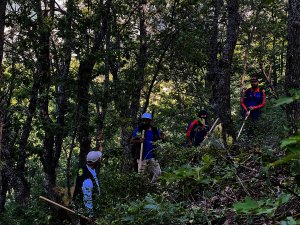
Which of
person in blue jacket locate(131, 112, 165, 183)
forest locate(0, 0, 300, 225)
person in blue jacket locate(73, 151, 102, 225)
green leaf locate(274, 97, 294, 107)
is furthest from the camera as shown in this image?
person in blue jacket locate(131, 112, 165, 183)

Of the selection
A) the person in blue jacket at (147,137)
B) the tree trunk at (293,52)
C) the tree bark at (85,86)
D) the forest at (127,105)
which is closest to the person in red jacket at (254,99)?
the forest at (127,105)

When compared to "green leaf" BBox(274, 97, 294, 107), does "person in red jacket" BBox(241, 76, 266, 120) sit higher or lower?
higher

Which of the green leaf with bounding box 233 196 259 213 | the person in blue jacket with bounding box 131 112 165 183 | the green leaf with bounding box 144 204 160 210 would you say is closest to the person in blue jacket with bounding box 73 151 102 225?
the green leaf with bounding box 144 204 160 210

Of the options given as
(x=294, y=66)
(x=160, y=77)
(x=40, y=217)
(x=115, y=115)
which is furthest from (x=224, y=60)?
(x=160, y=77)

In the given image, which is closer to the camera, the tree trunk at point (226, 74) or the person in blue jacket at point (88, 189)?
the person in blue jacket at point (88, 189)

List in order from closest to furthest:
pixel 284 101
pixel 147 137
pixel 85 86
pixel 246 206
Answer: pixel 284 101, pixel 246 206, pixel 147 137, pixel 85 86

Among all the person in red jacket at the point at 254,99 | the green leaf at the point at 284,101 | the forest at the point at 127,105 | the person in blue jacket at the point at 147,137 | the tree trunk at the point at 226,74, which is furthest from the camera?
the person in red jacket at the point at 254,99

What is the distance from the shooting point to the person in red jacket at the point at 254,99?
10.8 metres

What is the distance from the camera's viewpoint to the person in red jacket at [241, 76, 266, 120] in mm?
10828

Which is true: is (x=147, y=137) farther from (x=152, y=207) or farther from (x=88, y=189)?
(x=152, y=207)

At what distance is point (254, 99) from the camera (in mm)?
10977

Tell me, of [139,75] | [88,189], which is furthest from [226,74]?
[88,189]

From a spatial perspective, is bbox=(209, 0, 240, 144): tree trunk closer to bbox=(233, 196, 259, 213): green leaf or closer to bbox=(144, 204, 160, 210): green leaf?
bbox=(144, 204, 160, 210): green leaf

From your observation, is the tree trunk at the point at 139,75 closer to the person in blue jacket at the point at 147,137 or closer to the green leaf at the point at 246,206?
the person in blue jacket at the point at 147,137
